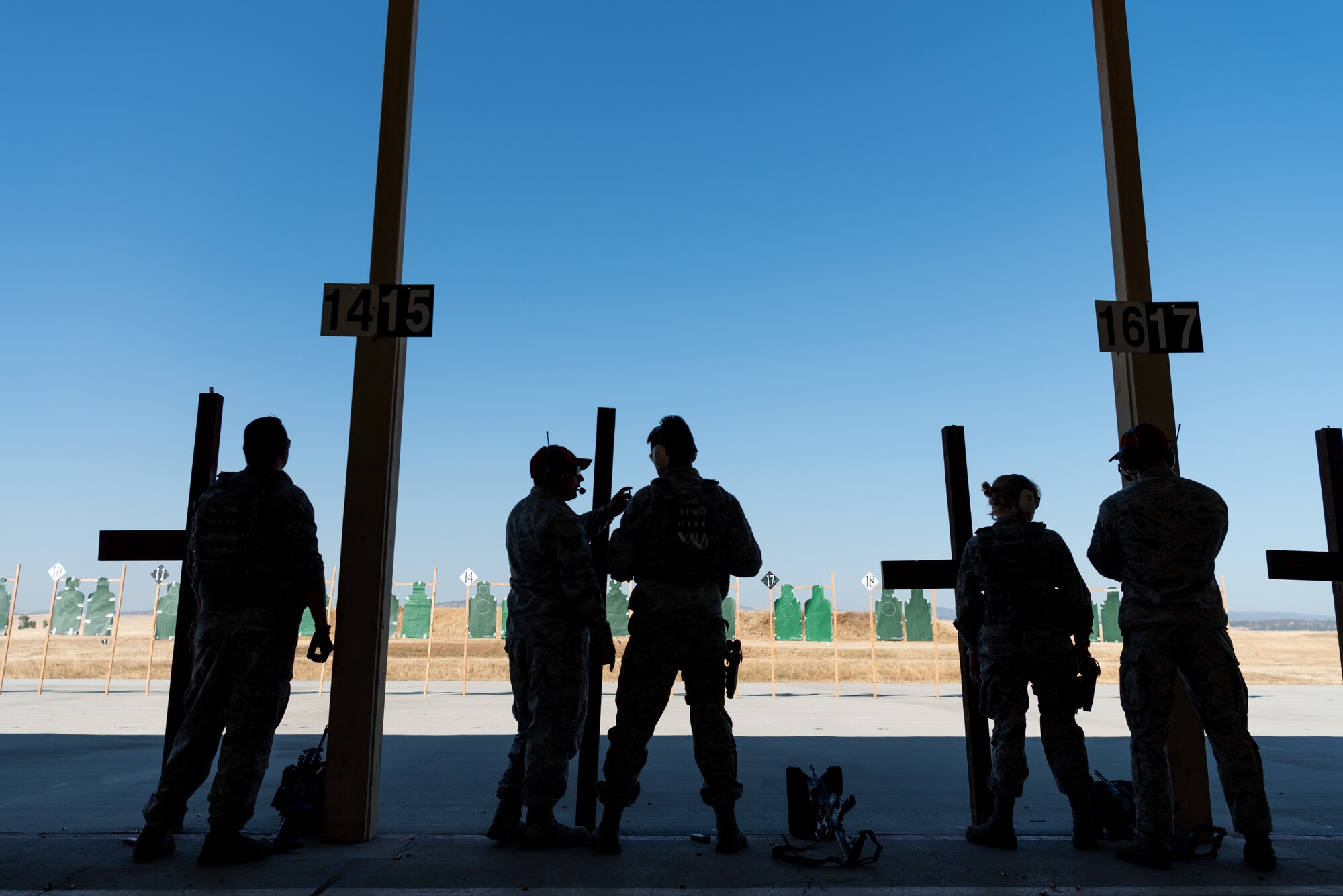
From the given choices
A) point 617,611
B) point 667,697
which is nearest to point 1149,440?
point 667,697

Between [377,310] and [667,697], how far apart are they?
7.58 ft

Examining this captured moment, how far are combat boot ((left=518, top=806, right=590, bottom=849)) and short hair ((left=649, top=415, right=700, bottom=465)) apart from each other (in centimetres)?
165

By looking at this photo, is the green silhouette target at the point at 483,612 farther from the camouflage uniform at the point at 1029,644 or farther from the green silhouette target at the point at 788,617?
the camouflage uniform at the point at 1029,644

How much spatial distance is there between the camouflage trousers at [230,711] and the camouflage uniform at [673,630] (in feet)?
4.61

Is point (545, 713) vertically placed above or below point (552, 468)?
below

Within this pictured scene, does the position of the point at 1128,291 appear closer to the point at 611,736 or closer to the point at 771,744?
the point at 611,736

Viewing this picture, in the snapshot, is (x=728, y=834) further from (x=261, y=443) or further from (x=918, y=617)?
(x=918, y=617)

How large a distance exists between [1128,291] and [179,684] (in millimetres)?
5141

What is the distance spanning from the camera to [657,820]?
14.3ft

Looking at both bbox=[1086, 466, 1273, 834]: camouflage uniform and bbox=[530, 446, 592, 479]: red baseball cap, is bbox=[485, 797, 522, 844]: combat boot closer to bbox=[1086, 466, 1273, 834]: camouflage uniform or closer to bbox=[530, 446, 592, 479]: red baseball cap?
bbox=[530, 446, 592, 479]: red baseball cap

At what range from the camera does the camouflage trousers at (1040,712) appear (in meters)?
3.73

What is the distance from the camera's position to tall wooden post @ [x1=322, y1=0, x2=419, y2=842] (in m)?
3.79

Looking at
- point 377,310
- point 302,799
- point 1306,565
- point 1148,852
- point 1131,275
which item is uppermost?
point 1131,275

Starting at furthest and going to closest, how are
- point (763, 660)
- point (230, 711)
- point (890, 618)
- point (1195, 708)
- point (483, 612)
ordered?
point (763, 660), point (890, 618), point (483, 612), point (1195, 708), point (230, 711)
